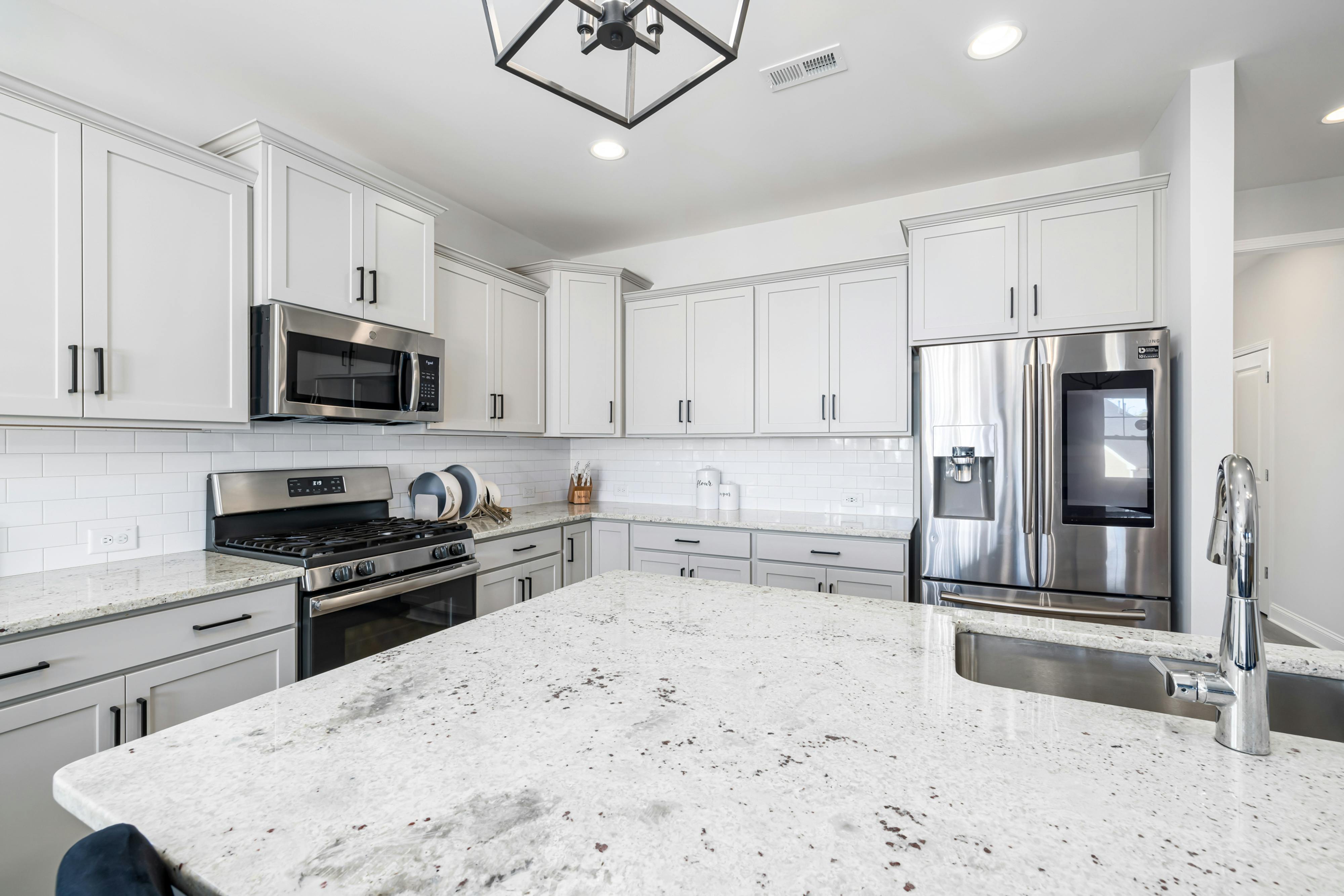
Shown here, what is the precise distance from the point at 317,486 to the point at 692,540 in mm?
1854

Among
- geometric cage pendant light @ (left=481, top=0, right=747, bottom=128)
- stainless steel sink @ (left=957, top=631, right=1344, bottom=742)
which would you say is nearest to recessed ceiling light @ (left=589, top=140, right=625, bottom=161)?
geometric cage pendant light @ (left=481, top=0, right=747, bottom=128)

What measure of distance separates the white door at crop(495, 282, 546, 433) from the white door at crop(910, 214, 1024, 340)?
2.13 m

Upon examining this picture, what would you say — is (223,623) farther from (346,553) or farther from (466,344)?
(466,344)

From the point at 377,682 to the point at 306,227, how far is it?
205cm

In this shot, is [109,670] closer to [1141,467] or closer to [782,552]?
[782,552]

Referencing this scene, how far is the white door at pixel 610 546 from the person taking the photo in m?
Answer: 3.56

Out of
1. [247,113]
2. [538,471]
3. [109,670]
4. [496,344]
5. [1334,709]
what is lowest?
[109,670]

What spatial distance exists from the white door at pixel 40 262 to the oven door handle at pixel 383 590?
0.89 meters

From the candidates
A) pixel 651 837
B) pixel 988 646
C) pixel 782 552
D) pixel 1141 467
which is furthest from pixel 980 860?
pixel 782 552

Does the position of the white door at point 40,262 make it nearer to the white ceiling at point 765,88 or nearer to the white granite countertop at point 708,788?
the white ceiling at point 765,88

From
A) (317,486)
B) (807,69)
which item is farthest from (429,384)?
(807,69)

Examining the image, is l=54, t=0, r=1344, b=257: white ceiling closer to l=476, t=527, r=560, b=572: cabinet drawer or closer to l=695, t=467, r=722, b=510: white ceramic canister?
l=695, t=467, r=722, b=510: white ceramic canister

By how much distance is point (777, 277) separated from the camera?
348cm

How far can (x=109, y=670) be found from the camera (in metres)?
1.58
